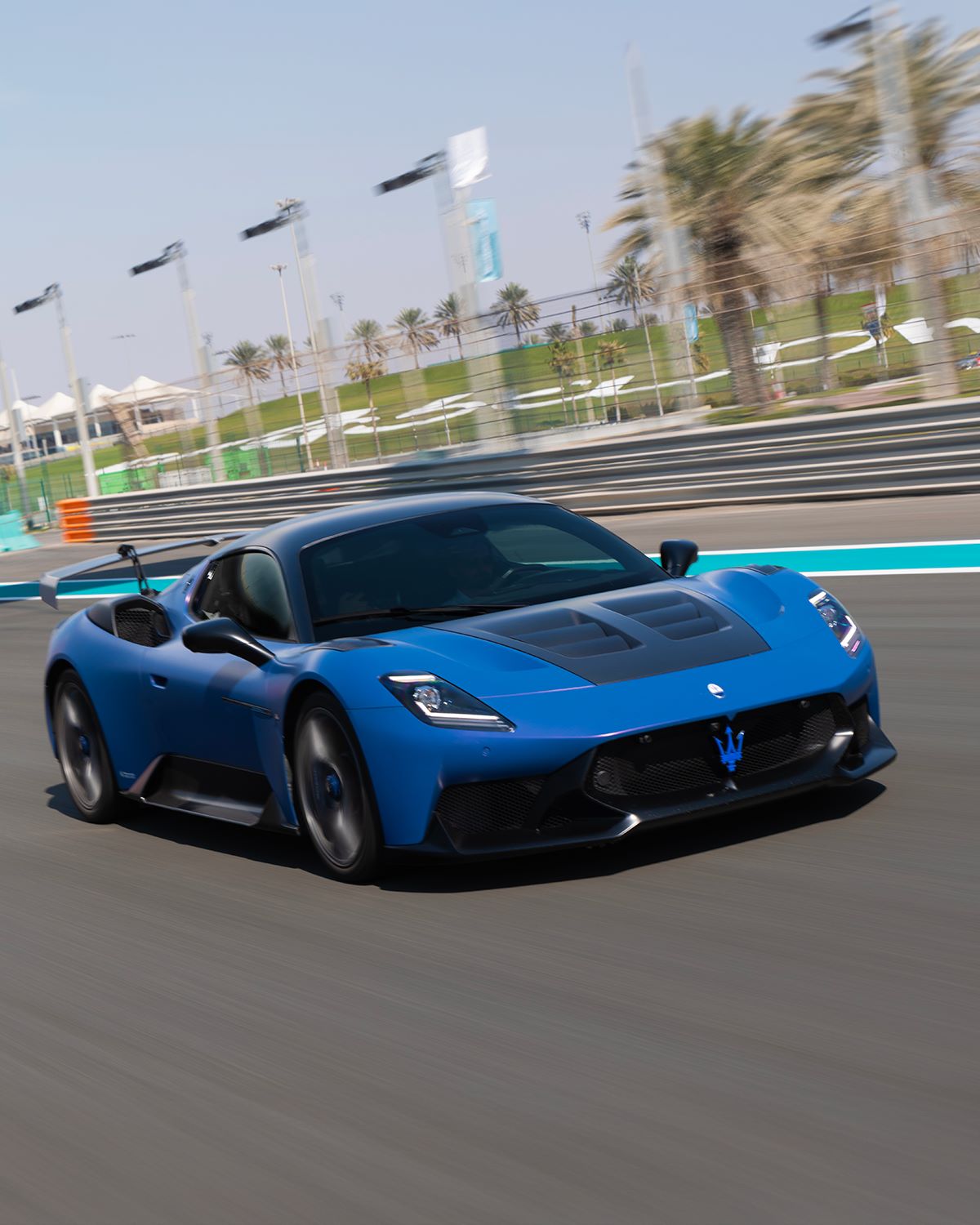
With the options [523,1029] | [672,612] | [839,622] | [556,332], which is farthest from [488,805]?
[556,332]

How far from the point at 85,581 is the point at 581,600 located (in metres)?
14.3

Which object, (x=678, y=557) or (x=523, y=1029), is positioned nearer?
(x=523, y=1029)

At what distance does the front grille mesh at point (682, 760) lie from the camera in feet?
14.4

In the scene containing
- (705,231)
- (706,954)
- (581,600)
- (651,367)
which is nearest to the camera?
(706,954)

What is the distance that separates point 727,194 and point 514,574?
25.8 metres

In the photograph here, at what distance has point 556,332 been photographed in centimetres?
1761

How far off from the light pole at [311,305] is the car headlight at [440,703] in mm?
17973

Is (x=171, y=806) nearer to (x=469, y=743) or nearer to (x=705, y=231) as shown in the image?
(x=469, y=743)

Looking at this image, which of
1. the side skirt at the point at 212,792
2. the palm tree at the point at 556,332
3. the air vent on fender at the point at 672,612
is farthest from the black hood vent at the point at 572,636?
the palm tree at the point at 556,332

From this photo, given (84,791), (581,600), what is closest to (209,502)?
(84,791)

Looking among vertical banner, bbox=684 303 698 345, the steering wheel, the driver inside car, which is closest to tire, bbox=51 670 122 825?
the driver inside car

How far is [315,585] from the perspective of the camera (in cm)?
539

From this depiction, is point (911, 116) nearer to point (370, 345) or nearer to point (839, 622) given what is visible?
point (370, 345)

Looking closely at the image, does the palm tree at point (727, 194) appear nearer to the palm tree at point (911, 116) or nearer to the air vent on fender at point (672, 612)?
the palm tree at point (911, 116)
